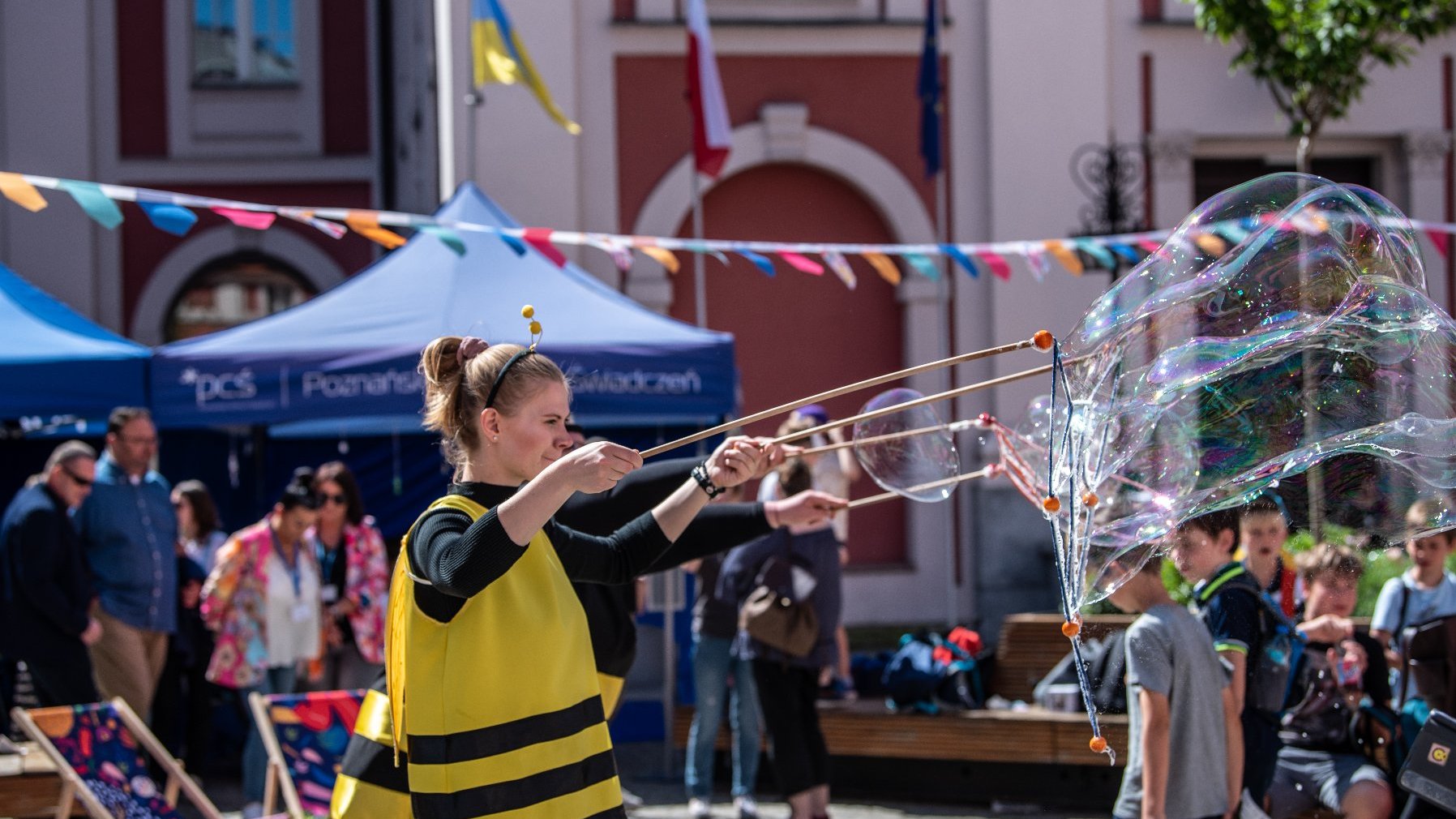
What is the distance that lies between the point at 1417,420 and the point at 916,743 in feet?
15.2

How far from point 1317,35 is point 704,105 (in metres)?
4.22

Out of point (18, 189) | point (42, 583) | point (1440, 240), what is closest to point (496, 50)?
point (42, 583)

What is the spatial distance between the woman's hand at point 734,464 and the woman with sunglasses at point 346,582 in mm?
4763

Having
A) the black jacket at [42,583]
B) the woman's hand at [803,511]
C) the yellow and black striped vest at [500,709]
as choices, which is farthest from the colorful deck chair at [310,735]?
the yellow and black striped vest at [500,709]

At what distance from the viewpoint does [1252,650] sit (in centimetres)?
500

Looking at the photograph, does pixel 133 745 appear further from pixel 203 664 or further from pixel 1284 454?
pixel 1284 454

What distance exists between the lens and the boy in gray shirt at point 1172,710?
445 centimetres

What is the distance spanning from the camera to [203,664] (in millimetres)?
8891

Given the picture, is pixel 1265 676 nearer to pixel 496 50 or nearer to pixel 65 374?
pixel 65 374

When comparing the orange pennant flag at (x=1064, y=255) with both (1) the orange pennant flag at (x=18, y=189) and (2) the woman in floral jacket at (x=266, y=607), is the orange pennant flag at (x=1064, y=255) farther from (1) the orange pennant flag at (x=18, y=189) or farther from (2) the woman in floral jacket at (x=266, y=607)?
(1) the orange pennant flag at (x=18, y=189)

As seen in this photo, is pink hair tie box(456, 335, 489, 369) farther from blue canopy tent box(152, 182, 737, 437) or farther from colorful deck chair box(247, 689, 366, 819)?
blue canopy tent box(152, 182, 737, 437)

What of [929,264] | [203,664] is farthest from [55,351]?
[929,264]

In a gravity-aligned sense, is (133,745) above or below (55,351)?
below

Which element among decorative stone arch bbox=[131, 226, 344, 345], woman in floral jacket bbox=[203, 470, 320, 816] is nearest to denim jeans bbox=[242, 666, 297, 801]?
woman in floral jacket bbox=[203, 470, 320, 816]
